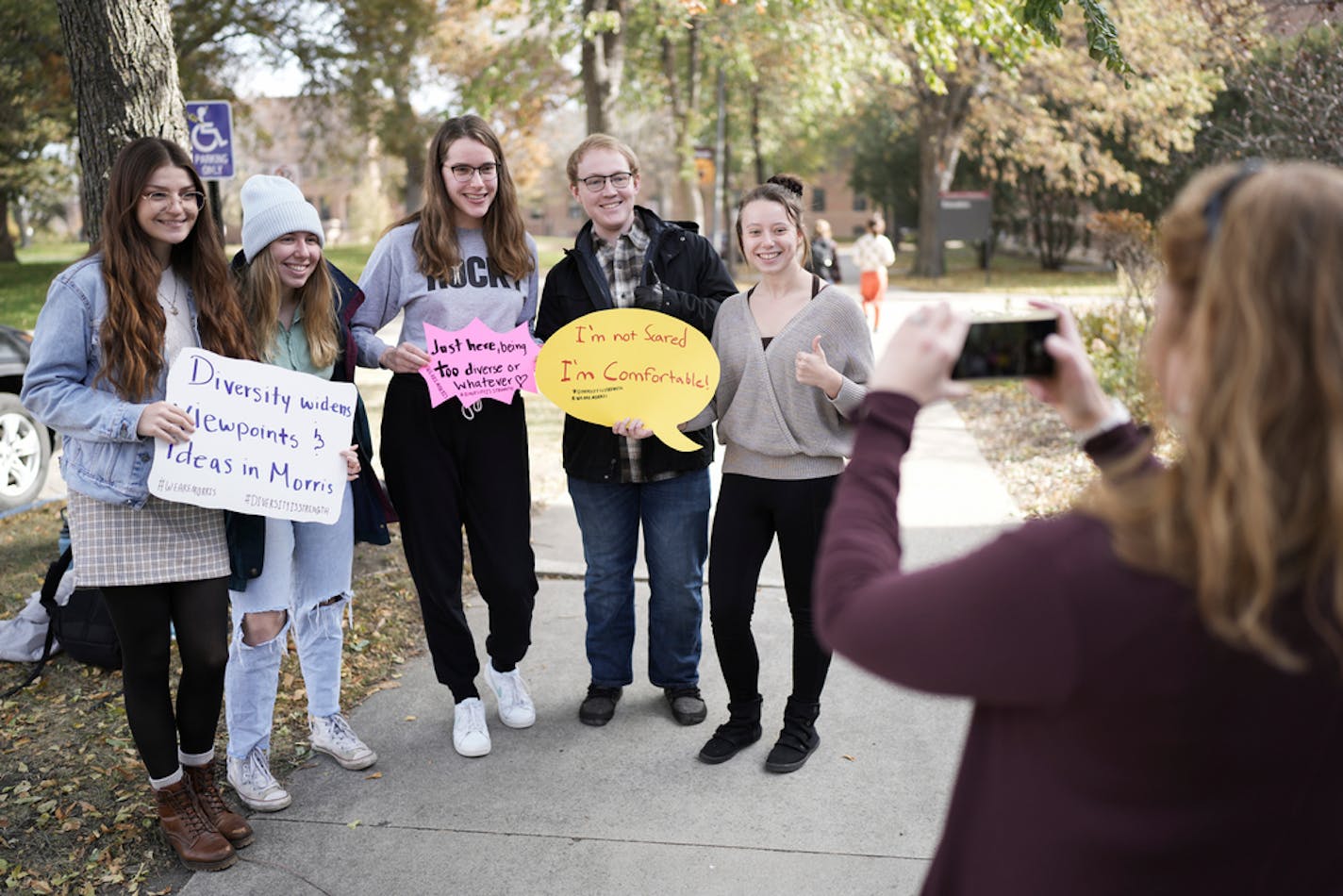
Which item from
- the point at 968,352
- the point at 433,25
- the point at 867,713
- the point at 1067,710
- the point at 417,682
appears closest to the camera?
the point at 1067,710

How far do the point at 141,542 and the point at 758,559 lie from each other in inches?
76.8

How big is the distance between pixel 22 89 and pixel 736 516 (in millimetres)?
22509

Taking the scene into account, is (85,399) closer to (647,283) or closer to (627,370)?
(627,370)

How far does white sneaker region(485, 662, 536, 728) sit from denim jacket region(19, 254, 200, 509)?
166 centimetres

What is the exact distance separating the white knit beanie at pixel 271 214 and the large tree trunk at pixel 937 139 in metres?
25.2

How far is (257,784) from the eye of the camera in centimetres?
366

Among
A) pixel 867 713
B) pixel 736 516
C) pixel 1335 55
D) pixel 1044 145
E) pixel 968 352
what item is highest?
pixel 1044 145

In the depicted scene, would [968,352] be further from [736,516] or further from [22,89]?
[22,89]

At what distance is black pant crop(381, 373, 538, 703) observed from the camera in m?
3.98

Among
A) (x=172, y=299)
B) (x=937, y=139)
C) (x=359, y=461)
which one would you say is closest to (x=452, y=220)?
(x=359, y=461)

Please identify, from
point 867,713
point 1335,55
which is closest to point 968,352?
point 867,713

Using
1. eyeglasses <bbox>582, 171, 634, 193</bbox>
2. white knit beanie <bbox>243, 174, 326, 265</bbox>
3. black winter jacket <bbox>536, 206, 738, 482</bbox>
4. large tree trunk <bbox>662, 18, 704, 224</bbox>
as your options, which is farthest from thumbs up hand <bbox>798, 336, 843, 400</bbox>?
large tree trunk <bbox>662, 18, 704, 224</bbox>

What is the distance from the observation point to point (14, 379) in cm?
871

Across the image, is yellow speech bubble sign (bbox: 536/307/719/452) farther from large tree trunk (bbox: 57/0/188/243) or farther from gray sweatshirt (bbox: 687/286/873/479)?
large tree trunk (bbox: 57/0/188/243)
